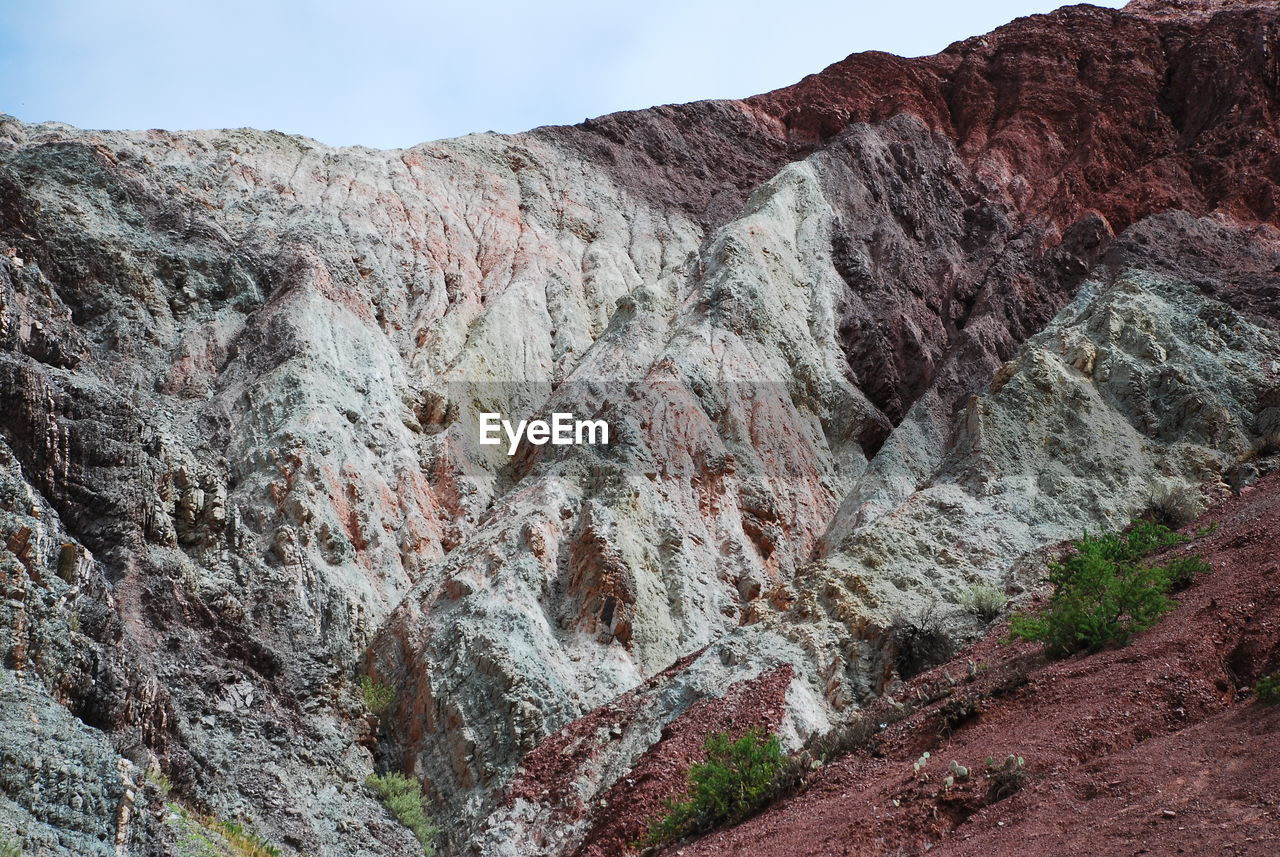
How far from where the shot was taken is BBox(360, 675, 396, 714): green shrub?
58.1 feet

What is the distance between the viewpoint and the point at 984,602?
16297 mm

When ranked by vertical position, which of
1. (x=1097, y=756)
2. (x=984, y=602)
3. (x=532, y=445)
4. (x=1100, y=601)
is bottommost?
(x=1097, y=756)

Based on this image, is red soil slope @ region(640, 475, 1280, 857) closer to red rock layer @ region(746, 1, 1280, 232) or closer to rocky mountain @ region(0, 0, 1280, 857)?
rocky mountain @ region(0, 0, 1280, 857)

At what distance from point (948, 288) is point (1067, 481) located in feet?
42.9

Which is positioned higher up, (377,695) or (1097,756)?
(377,695)

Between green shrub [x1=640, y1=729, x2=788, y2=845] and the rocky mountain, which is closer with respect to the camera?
green shrub [x1=640, y1=729, x2=788, y2=845]

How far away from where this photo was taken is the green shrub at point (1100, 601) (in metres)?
12.6

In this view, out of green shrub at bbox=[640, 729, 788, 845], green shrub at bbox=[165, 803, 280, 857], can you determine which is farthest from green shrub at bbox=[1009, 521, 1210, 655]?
green shrub at bbox=[165, 803, 280, 857]

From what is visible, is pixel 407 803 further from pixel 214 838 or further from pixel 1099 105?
pixel 1099 105

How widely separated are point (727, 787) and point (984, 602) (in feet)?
18.1

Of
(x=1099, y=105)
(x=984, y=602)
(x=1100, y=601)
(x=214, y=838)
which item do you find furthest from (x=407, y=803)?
(x=1099, y=105)

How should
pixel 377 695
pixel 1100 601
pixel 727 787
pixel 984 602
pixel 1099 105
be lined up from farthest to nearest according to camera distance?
pixel 1099 105, pixel 377 695, pixel 984 602, pixel 1100 601, pixel 727 787

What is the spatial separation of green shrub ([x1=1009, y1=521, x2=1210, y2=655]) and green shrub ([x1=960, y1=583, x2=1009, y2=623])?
184 centimetres

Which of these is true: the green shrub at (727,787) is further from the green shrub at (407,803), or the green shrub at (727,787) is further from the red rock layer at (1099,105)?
the red rock layer at (1099,105)
